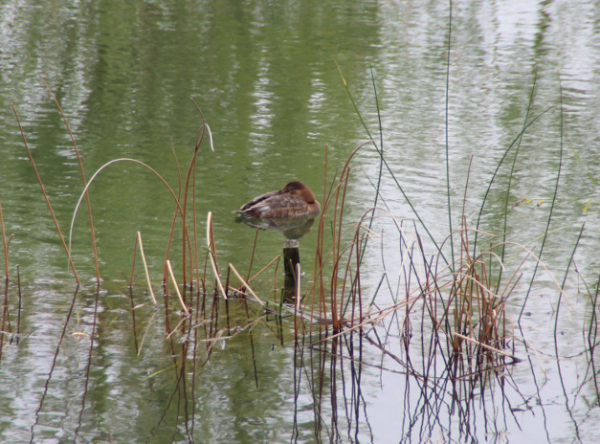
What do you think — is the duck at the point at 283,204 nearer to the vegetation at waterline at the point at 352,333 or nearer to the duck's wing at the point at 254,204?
the duck's wing at the point at 254,204

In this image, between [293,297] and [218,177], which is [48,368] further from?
[218,177]

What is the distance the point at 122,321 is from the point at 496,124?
765 cm

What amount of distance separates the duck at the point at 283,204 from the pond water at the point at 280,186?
0.24 m

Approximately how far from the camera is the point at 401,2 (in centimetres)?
2072

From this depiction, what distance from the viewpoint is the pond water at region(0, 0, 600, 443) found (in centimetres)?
447

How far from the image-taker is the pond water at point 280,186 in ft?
14.7

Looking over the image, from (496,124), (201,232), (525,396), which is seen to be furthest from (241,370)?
(496,124)

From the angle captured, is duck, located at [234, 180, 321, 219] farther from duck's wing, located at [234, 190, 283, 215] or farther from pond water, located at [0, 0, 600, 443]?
pond water, located at [0, 0, 600, 443]

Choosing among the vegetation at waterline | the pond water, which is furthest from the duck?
the vegetation at waterline

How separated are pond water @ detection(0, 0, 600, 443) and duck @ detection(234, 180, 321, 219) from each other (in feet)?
0.78

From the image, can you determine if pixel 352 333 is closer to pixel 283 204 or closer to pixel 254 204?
pixel 254 204

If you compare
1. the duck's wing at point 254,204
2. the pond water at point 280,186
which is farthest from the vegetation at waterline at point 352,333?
the duck's wing at point 254,204

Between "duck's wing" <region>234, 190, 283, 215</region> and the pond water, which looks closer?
the pond water

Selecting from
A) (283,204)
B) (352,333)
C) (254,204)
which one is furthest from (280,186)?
(352,333)
